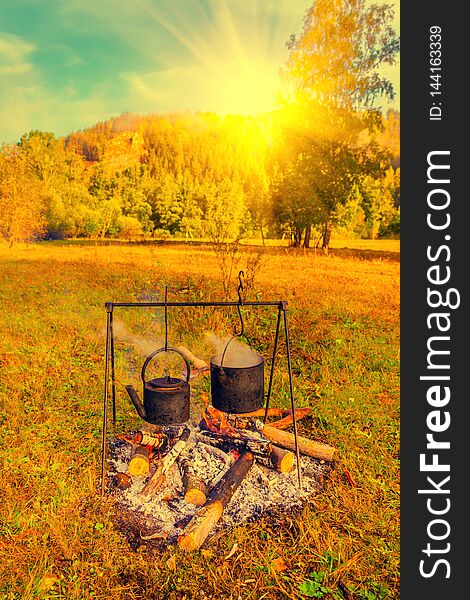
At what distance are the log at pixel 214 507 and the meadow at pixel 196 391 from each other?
101mm

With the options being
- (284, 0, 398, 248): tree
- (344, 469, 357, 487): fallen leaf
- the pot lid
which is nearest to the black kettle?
the pot lid

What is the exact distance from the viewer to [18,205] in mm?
28250

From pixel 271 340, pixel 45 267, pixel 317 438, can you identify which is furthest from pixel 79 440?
pixel 45 267

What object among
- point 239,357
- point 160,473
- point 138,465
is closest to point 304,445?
point 239,357

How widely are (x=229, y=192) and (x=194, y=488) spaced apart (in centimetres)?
4739

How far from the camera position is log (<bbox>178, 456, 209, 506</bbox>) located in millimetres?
3908

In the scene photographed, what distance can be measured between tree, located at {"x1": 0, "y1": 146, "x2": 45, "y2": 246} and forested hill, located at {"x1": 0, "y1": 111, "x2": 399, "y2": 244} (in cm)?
6

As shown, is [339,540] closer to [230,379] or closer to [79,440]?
[230,379]

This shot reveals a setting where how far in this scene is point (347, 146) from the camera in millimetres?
23906

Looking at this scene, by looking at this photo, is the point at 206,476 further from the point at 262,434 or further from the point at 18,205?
the point at 18,205

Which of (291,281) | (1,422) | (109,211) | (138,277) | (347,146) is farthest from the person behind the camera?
(109,211)

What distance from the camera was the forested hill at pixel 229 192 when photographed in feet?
78.2

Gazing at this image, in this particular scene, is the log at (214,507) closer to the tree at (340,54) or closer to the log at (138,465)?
the log at (138,465)

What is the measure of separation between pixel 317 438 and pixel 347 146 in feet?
70.3
